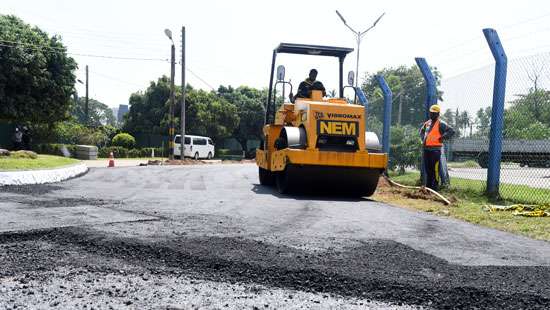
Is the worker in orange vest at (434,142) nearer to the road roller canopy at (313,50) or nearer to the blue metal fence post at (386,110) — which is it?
the road roller canopy at (313,50)

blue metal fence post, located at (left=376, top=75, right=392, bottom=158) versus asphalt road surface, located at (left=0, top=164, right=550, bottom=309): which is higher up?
blue metal fence post, located at (left=376, top=75, right=392, bottom=158)

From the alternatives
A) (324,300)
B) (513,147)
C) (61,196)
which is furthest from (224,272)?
(513,147)

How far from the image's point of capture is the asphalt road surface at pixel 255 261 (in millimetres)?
3135

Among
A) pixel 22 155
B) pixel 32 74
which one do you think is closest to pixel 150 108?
pixel 32 74

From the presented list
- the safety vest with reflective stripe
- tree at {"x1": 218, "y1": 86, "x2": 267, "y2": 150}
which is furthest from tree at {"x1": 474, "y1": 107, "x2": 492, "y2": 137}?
tree at {"x1": 218, "y1": 86, "x2": 267, "y2": 150}

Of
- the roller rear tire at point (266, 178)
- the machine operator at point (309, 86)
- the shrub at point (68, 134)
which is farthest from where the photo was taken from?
the shrub at point (68, 134)

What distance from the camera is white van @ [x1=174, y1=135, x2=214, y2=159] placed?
32.1 m

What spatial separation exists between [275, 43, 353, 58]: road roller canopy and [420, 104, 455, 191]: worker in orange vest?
2.67 meters

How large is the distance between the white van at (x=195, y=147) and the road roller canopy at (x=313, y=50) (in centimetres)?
2119

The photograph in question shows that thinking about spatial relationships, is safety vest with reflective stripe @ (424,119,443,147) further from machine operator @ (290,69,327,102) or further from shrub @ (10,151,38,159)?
shrub @ (10,151,38,159)

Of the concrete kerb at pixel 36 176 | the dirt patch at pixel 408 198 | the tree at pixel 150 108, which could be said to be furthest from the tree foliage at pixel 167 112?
the dirt patch at pixel 408 198

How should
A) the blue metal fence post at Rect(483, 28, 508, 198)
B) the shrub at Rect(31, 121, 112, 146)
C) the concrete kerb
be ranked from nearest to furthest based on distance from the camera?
the blue metal fence post at Rect(483, 28, 508, 198) → the concrete kerb → the shrub at Rect(31, 121, 112, 146)

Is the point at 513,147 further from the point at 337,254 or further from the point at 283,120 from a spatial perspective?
the point at 337,254

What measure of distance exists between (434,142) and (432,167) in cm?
48
